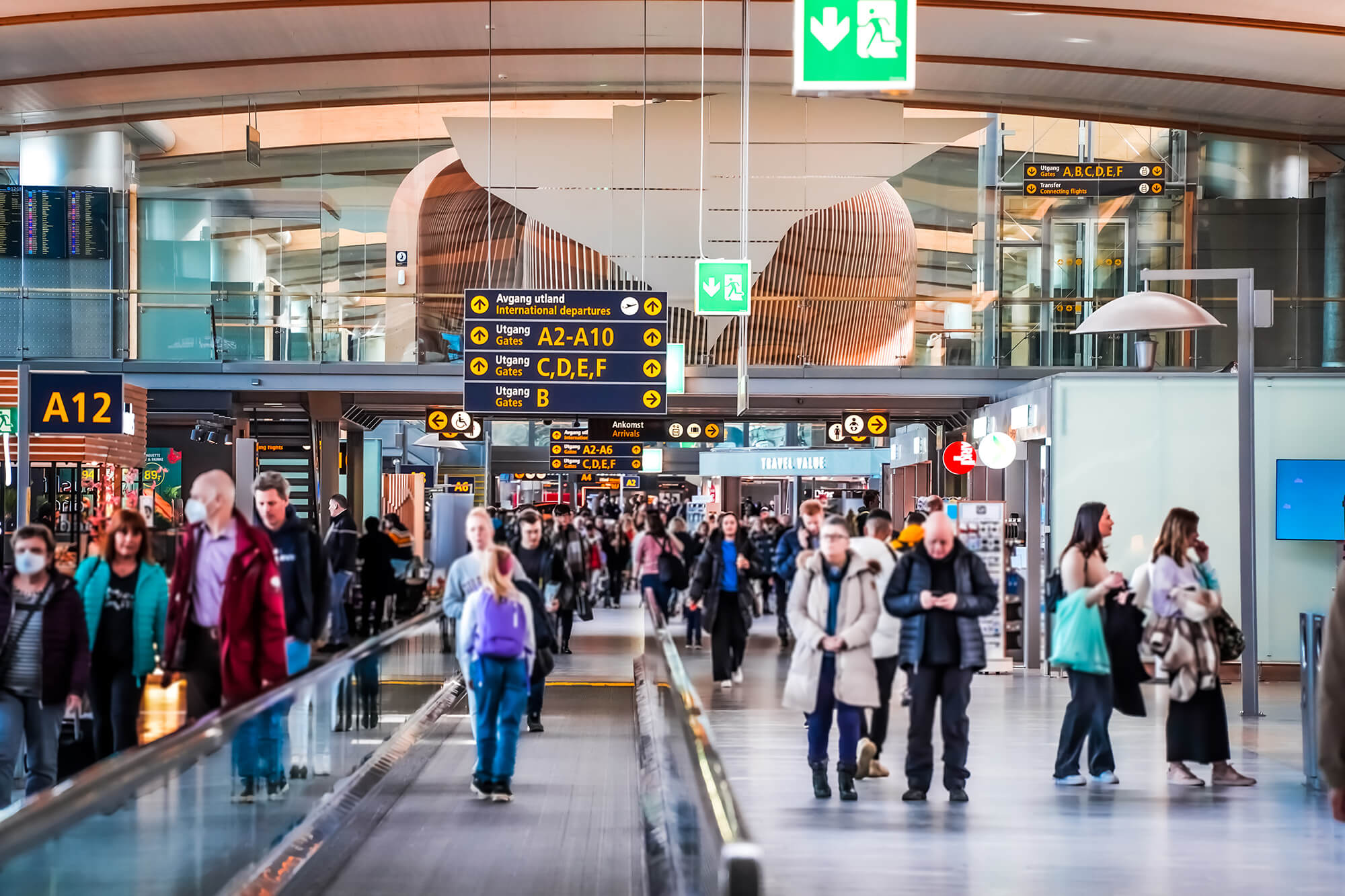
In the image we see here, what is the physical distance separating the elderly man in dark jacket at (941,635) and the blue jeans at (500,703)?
2.24 meters

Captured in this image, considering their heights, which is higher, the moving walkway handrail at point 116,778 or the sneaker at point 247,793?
the moving walkway handrail at point 116,778

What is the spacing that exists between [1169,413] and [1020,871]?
35.9 ft

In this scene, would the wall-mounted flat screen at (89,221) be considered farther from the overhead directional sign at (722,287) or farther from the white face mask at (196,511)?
the white face mask at (196,511)

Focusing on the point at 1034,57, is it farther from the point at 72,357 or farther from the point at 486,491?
the point at 72,357

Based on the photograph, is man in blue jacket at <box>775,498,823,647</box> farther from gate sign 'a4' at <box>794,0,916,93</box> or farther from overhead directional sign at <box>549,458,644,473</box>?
overhead directional sign at <box>549,458,644,473</box>

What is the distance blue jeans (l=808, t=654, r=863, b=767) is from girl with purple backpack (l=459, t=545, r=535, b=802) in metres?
1.73

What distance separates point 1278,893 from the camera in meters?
6.81

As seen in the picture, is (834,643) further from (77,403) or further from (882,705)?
(77,403)

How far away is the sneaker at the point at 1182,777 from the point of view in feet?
32.0

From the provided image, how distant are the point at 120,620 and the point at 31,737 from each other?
0.75 metres

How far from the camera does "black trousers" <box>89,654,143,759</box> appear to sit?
8625 millimetres

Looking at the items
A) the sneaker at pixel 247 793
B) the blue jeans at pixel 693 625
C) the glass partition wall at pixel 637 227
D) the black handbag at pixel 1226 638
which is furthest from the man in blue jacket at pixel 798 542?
the glass partition wall at pixel 637 227

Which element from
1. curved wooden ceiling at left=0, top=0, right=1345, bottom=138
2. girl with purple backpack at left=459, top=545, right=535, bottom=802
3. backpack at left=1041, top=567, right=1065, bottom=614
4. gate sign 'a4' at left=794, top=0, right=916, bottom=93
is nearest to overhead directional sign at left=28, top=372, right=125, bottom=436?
girl with purple backpack at left=459, top=545, right=535, bottom=802

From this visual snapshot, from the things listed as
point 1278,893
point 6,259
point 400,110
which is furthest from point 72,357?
point 1278,893
